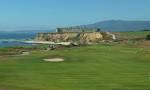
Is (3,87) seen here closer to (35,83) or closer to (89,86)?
(35,83)

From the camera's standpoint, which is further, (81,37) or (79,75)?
(81,37)

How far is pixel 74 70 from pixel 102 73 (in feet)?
8.16

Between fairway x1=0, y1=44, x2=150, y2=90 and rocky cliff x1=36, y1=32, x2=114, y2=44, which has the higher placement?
fairway x1=0, y1=44, x2=150, y2=90

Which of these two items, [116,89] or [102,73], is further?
[102,73]

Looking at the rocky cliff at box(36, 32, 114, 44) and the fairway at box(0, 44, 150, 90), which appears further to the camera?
the rocky cliff at box(36, 32, 114, 44)

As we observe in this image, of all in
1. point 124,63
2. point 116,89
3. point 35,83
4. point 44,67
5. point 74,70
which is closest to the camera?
point 116,89

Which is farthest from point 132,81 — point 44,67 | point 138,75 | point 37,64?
point 37,64

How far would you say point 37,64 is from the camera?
35875 mm

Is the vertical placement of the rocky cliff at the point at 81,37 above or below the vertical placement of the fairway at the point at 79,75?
below

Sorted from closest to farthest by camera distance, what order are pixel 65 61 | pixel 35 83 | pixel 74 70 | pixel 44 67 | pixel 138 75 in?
pixel 35 83
pixel 138 75
pixel 74 70
pixel 44 67
pixel 65 61

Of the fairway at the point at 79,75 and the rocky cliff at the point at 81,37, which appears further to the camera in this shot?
the rocky cliff at the point at 81,37

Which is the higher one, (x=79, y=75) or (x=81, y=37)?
(x=79, y=75)

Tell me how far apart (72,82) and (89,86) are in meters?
1.61

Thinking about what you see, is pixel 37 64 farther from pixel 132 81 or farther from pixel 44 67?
pixel 132 81
